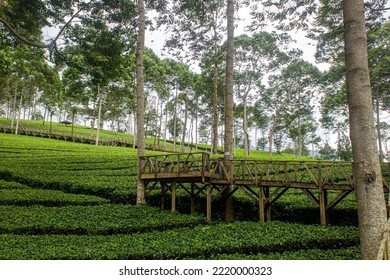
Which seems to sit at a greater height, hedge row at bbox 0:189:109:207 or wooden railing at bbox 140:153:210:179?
wooden railing at bbox 140:153:210:179

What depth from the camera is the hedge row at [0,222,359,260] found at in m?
8.00

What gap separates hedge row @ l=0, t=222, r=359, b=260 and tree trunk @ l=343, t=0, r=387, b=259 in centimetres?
413

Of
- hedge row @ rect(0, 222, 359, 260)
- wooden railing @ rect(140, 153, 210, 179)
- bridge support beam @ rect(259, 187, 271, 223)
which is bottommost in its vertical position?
hedge row @ rect(0, 222, 359, 260)

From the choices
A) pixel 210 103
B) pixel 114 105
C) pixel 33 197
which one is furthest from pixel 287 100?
pixel 33 197

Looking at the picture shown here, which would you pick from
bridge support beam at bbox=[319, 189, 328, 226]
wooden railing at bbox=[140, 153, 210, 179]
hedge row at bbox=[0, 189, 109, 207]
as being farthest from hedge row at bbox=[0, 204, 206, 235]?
bridge support beam at bbox=[319, 189, 328, 226]

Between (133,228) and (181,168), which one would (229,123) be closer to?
(181,168)

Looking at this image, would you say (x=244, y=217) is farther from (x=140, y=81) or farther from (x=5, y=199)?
(x=5, y=199)

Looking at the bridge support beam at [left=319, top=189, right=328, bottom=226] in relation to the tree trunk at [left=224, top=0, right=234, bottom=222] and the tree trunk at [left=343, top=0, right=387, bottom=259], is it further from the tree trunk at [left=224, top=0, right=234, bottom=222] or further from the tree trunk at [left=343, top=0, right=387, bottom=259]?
the tree trunk at [left=343, top=0, right=387, bottom=259]

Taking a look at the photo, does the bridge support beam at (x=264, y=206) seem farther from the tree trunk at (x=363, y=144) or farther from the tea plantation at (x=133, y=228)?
the tree trunk at (x=363, y=144)

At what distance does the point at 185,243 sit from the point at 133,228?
9.80 ft

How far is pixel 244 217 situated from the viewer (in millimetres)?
14992

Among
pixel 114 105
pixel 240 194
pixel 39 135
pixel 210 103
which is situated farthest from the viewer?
pixel 114 105

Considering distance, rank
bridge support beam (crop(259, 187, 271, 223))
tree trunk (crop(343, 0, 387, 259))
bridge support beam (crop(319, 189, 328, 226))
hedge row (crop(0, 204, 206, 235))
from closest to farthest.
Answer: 1. tree trunk (crop(343, 0, 387, 259))
2. hedge row (crop(0, 204, 206, 235))
3. bridge support beam (crop(319, 189, 328, 226))
4. bridge support beam (crop(259, 187, 271, 223))
